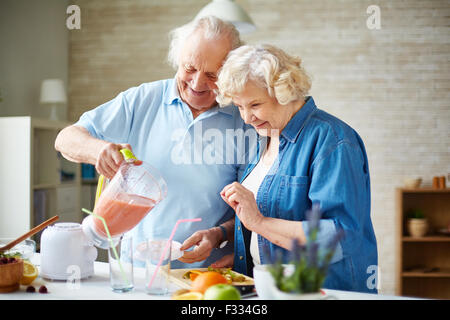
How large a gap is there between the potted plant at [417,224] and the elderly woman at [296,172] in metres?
3.10

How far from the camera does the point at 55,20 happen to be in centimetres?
484

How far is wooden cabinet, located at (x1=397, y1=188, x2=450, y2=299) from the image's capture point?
4496 mm

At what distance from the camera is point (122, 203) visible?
4.28ft

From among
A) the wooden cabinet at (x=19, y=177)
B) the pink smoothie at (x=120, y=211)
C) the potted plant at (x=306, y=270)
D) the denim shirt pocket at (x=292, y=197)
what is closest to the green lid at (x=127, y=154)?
the pink smoothie at (x=120, y=211)

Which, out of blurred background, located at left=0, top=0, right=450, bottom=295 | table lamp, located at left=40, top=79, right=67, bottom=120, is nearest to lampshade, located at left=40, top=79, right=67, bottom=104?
table lamp, located at left=40, top=79, right=67, bottom=120

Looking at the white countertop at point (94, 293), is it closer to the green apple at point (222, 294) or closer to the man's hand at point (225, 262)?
the green apple at point (222, 294)

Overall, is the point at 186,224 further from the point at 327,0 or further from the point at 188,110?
the point at 327,0

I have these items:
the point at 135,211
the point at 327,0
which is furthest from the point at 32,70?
the point at 135,211

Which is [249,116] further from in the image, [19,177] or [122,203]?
[19,177]

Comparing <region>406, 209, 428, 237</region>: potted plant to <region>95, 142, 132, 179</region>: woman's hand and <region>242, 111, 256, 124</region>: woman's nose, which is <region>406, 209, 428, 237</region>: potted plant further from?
<region>95, 142, 132, 179</region>: woman's hand

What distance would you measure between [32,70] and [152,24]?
1354 millimetres

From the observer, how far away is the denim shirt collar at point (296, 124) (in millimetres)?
1520

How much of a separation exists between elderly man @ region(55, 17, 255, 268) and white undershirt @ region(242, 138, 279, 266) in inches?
6.1

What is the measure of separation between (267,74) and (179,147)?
1.72 feet
